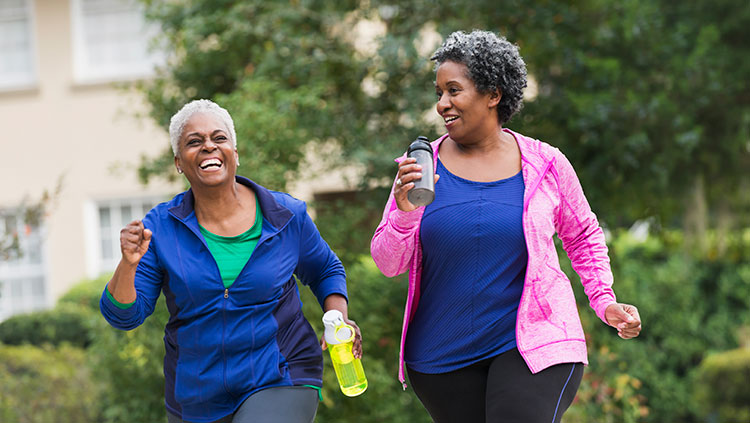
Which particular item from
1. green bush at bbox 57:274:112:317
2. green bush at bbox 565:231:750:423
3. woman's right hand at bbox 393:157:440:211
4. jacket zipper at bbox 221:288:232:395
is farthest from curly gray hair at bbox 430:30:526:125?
green bush at bbox 57:274:112:317

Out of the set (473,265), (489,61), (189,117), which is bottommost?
(473,265)

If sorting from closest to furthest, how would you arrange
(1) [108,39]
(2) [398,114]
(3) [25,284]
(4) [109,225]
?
(2) [398,114], (1) [108,39], (4) [109,225], (3) [25,284]

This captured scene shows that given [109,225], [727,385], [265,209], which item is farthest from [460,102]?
[109,225]

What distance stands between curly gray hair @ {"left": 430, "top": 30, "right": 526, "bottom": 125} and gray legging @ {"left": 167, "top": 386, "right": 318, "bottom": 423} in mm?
1348

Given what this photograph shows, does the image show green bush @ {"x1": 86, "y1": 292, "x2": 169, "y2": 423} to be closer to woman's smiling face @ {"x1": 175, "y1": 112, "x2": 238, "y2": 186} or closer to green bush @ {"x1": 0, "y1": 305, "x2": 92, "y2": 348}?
woman's smiling face @ {"x1": 175, "y1": 112, "x2": 238, "y2": 186}

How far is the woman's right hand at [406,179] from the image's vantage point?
339cm

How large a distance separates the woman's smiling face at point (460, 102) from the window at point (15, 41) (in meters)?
13.1

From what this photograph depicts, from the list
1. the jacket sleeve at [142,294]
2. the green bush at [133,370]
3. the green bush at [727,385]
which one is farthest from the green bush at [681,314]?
the jacket sleeve at [142,294]

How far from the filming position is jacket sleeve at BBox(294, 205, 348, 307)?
3873mm

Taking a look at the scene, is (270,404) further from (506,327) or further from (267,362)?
(506,327)

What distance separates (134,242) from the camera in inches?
133

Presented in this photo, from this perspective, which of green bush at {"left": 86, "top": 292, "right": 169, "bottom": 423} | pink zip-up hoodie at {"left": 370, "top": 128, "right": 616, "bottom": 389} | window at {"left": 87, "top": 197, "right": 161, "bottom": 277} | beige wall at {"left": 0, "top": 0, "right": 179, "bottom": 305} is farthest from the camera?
window at {"left": 87, "top": 197, "right": 161, "bottom": 277}

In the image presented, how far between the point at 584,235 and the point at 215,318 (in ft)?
4.87

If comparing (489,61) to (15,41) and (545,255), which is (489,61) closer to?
(545,255)
